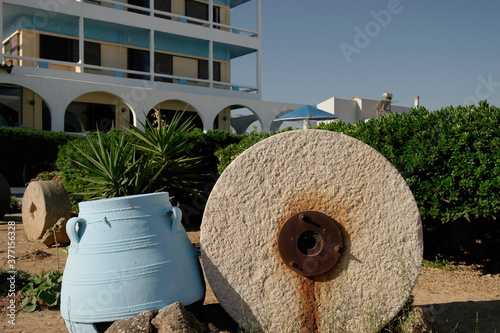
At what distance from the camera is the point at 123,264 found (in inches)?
132

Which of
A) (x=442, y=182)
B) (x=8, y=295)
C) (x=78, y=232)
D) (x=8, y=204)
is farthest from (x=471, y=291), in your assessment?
(x=8, y=204)

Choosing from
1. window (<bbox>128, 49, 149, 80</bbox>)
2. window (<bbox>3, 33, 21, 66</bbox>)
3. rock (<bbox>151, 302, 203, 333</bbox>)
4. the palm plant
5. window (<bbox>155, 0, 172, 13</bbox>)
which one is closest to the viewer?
rock (<bbox>151, 302, 203, 333</bbox>)

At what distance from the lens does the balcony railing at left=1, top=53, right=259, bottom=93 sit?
789 inches

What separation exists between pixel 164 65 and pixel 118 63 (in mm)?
2511

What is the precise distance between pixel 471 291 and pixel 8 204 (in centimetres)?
941

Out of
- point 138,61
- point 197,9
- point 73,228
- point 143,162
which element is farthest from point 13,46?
point 73,228

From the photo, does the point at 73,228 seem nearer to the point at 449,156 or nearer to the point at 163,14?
the point at 449,156

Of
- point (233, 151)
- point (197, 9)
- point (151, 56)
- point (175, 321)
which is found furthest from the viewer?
point (197, 9)

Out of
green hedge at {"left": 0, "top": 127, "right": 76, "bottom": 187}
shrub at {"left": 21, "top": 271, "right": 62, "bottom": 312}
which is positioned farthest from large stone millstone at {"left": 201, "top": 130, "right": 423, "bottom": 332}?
green hedge at {"left": 0, "top": 127, "right": 76, "bottom": 187}

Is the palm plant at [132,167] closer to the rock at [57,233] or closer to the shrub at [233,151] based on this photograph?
the shrub at [233,151]

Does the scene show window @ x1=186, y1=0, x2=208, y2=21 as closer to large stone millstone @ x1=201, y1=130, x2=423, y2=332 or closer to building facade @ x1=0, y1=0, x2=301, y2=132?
building facade @ x1=0, y1=0, x2=301, y2=132

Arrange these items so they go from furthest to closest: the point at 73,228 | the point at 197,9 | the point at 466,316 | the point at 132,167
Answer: the point at 197,9
the point at 132,167
the point at 466,316
the point at 73,228

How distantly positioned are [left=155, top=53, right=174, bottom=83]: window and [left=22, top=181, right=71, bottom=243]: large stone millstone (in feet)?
55.7

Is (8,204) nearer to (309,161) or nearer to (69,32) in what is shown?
(309,161)
